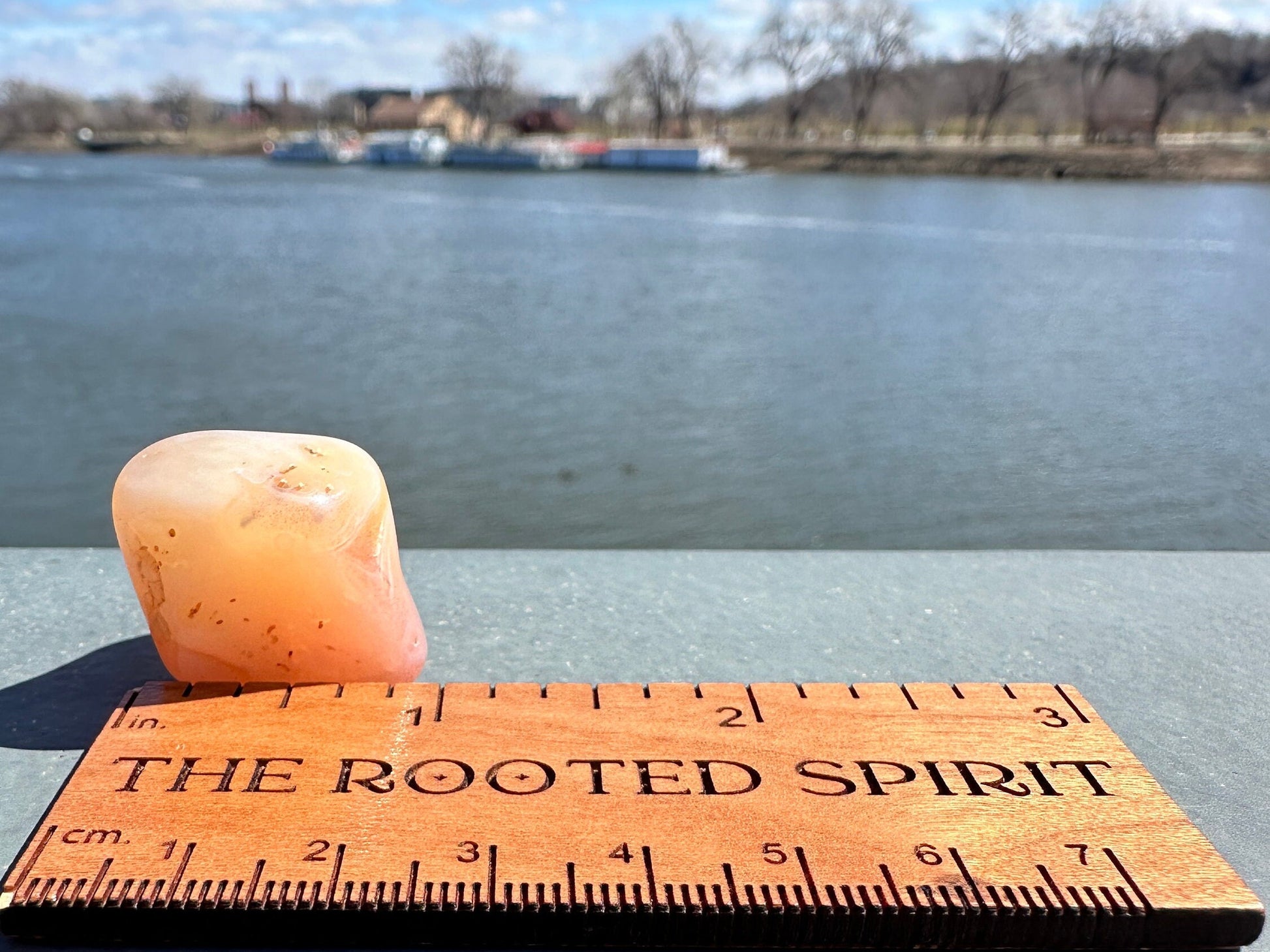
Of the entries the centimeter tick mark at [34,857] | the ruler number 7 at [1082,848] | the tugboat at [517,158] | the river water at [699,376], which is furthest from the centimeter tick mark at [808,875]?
the tugboat at [517,158]

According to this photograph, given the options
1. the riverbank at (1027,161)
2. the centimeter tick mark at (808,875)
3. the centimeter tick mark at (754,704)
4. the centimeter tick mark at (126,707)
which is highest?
the riverbank at (1027,161)

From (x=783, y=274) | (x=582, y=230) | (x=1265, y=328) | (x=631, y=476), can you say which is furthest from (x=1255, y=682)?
(x=582, y=230)

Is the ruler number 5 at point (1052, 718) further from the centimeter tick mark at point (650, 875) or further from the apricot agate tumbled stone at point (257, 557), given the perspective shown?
the apricot agate tumbled stone at point (257, 557)

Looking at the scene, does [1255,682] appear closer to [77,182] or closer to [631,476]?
[631,476]

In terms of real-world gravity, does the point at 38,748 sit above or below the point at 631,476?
above

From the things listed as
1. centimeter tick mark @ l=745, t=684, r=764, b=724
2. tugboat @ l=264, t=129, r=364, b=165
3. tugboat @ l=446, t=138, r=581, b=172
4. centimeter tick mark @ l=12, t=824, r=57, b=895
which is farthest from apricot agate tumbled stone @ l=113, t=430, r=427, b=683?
tugboat @ l=264, t=129, r=364, b=165

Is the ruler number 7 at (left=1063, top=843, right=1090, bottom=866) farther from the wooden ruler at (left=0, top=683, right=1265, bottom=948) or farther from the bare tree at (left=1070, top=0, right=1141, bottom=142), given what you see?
the bare tree at (left=1070, top=0, right=1141, bottom=142)
